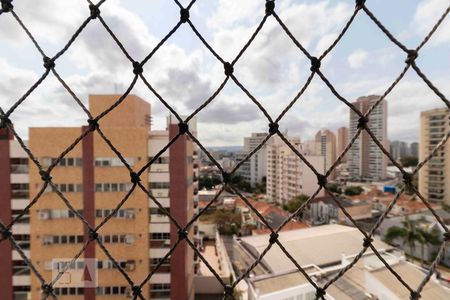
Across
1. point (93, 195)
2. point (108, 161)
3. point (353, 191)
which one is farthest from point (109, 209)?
point (353, 191)

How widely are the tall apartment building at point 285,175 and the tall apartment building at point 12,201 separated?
888 cm

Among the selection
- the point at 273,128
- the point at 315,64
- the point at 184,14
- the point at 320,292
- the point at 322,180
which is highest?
the point at 184,14

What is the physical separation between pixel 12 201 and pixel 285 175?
1161 centimetres

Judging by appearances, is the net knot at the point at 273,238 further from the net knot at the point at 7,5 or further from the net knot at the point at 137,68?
the net knot at the point at 7,5

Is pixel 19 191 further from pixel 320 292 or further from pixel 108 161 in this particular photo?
pixel 320 292

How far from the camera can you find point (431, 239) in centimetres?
742

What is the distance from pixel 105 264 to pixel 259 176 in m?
14.7

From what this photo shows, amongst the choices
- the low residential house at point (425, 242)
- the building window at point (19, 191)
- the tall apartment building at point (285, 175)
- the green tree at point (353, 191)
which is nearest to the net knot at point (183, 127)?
the building window at point (19, 191)

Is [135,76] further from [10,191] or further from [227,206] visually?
[227,206]

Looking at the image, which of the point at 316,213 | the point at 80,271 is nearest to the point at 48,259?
the point at 80,271

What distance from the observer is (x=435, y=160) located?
12500 millimetres

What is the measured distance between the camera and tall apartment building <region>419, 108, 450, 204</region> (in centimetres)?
1212

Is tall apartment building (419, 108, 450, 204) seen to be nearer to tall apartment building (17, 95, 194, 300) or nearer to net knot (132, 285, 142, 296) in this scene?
tall apartment building (17, 95, 194, 300)

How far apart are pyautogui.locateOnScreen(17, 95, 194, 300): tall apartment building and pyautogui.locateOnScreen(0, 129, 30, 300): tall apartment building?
0.28m
